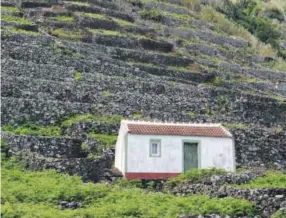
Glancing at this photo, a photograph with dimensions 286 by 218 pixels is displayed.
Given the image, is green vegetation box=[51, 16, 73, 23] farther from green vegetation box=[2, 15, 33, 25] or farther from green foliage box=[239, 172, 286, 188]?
green foliage box=[239, 172, 286, 188]

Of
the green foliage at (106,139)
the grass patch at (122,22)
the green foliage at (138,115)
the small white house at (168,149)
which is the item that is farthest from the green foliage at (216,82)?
the small white house at (168,149)

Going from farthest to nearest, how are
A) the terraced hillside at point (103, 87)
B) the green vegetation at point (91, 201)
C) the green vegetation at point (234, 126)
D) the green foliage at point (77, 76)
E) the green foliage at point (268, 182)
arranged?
1. the green foliage at point (77, 76)
2. the green vegetation at point (234, 126)
3. the terraced hillside at point (103, 87)
4. the green foliage at point (268, 182)
5. the green vegetation at point (91, 201)

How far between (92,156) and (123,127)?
190 centimetres

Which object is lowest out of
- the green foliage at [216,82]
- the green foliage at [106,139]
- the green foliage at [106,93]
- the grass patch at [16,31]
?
the green foliage at [106,139]

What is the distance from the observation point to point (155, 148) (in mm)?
27094

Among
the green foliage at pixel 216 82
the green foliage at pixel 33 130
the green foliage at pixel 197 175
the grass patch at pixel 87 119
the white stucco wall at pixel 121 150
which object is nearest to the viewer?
the green foliage at pixel 197 175

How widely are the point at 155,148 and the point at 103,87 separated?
8.95 meters

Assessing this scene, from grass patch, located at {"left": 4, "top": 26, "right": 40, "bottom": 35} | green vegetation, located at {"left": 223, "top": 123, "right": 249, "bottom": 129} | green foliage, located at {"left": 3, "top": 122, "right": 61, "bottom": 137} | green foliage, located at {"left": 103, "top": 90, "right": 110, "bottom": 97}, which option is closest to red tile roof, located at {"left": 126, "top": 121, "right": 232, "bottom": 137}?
green vegetation, located at {"left": 223, "top": 123, "right": 249, "bottom": 129}

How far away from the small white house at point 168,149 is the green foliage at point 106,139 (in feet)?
1.91

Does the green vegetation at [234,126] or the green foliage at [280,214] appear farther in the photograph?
the green vegetation at [234,126]

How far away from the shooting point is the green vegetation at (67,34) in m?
46.2

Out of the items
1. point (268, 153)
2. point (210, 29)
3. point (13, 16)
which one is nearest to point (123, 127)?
→ point (268, 153)

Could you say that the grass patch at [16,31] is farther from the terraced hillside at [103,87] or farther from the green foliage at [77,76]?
the green foliage at [77,76]

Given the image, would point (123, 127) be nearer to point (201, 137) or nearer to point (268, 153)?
point (201, 137)
